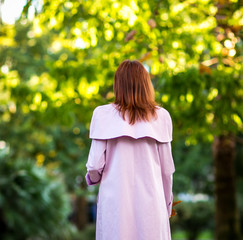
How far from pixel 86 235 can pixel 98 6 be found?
11.2 meters

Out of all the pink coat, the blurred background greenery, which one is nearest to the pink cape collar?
the pink coat

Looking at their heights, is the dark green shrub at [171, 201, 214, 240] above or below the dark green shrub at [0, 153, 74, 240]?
below

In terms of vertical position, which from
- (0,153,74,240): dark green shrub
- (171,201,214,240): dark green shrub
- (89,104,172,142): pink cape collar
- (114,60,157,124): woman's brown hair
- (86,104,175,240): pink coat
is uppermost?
(114,60,157,124): woman's brown hair

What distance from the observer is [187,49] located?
236 inches

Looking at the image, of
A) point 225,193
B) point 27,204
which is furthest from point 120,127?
point 27,204

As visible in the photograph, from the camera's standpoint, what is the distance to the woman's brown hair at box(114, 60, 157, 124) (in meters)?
3.26

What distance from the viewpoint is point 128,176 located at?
3.24 m

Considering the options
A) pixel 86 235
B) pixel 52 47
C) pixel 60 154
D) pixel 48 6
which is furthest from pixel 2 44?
pixel 48 6

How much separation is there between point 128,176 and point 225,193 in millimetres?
6280

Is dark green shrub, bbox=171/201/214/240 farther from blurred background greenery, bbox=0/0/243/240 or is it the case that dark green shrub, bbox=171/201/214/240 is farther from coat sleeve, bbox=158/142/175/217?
coat sleeve, bbox=158/142/175/217

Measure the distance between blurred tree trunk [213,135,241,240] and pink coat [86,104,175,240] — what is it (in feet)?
19.5

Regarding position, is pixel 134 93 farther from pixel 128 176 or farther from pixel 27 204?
pixel 27 204

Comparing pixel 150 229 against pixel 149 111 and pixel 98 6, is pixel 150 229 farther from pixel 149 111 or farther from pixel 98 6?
pixel 98 6

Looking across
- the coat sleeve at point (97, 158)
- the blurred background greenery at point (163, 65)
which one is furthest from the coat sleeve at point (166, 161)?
the blurred background greenery at point (163, 65)
